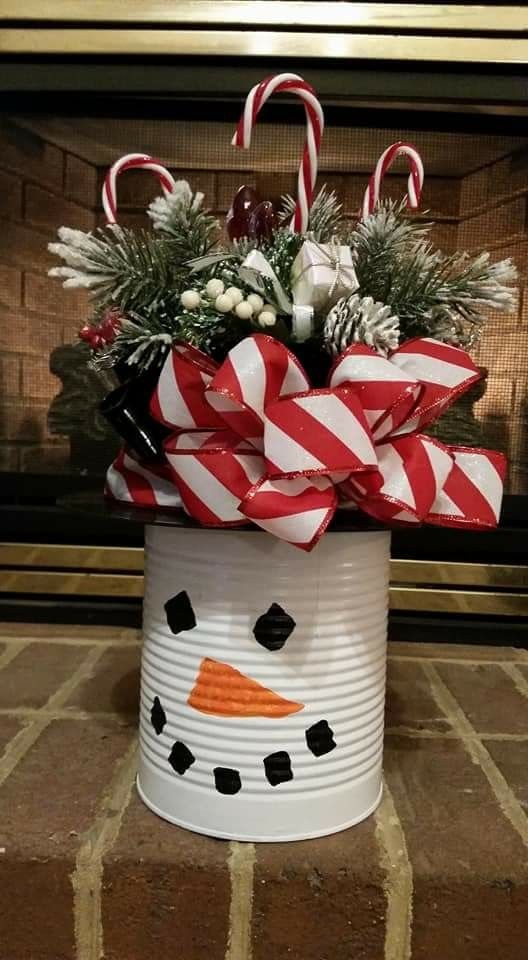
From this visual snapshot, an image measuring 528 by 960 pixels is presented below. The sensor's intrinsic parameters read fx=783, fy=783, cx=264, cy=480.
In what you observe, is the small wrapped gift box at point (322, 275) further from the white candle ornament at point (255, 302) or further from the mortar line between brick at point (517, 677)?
the mortar line between brick at point (517, 677)

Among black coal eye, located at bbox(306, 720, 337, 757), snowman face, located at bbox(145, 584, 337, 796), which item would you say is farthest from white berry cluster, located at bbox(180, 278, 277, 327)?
black coal eye, located at bbox(306, 720, 337, 757)

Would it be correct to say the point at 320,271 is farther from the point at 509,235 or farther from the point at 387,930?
the point at 509,235

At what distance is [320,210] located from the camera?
2.26ft

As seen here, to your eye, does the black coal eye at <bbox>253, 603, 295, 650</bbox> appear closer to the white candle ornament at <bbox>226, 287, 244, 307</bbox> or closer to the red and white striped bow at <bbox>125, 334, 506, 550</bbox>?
the red and white striped bow at <bbox>125, 334, 506, 550</bbox>

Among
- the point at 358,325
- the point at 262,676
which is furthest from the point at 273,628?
the point at 358,325

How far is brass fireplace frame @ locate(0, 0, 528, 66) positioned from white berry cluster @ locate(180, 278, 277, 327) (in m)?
0.63

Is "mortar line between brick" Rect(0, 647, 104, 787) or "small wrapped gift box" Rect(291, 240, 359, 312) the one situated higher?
"small wrapped gift box" Rect(291, 240, 359, 312)

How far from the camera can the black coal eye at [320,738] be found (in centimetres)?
63

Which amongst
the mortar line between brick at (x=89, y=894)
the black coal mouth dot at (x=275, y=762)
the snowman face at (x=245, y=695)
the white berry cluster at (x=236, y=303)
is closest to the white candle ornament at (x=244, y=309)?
the white berry cluster at (x=236, y=303)

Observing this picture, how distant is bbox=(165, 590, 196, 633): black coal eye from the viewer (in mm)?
629

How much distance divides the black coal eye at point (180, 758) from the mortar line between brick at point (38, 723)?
19cm

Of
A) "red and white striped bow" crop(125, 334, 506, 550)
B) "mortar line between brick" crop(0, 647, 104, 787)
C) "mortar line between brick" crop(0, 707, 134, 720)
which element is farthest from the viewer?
"mortar line between brick" crop(0, 707, 134, 720)

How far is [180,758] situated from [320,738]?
12cm

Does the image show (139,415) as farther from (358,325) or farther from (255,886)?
(255,886)
